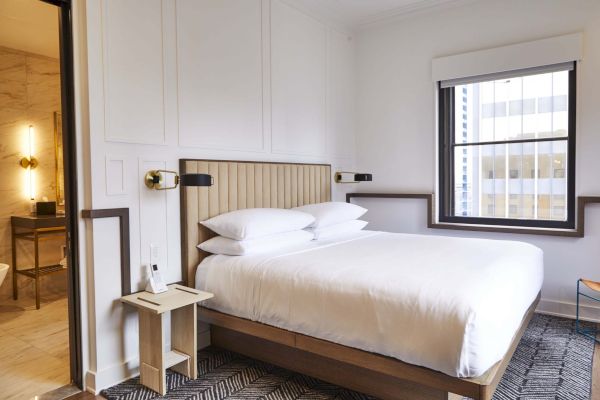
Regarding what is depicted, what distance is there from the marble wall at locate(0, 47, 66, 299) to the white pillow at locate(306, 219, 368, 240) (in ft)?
9.08

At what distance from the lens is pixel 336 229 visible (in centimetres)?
329

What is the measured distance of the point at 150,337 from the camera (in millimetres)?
2180

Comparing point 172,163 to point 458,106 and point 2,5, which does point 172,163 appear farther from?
point 458,106

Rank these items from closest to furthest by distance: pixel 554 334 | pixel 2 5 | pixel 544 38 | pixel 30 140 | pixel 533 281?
pixel 533 281 < pixel 554 334 < pixel 2 5 < pixel 544 38 < pixel 30 140

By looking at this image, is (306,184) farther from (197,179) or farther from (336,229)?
(197,179)

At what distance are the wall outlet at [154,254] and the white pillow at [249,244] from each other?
10.6 inches

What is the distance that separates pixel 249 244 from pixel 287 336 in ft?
2.04

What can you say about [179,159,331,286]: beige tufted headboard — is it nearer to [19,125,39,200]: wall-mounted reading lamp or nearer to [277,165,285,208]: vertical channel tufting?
[277,165,285,208]: vertical channel tufting

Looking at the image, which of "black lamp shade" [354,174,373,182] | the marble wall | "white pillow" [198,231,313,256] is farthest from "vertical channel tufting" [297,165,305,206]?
the marble wall

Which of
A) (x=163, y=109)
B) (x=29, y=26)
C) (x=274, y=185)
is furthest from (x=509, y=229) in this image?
(x=29, y=26)

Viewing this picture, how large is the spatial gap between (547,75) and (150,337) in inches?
135

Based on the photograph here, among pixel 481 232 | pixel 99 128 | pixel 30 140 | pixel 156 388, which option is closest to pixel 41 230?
pixel 30 140

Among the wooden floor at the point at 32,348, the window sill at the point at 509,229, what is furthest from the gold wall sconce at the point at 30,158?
the window sill at the point at 509,229

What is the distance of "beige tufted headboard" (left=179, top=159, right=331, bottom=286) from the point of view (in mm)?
2615
